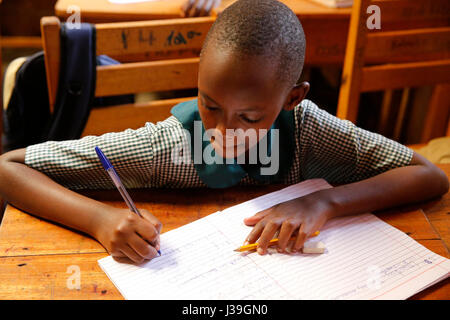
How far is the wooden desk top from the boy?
→ 2.70 feet

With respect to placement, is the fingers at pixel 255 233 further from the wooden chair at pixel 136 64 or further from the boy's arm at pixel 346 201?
the wooden chair at pixel 136 64

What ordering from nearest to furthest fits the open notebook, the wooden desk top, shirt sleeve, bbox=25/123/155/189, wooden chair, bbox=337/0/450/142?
the open notebook → shirt sleeve, bbox=25/123/155/189 → wooden chair, bbox=337/0/450/142 → the wooden desk top

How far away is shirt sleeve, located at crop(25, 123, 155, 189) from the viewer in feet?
2.98

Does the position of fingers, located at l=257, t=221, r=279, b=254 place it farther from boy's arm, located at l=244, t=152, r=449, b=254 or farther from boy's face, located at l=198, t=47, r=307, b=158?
boy's face, located at l=198, t=47, r=307, b=158

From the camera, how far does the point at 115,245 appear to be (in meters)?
0.77

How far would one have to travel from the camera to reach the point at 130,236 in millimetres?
758

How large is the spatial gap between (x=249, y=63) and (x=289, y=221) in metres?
0.29

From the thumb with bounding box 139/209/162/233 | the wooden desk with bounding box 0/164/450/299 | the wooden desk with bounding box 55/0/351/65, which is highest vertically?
the wooden desk with bounding box 55/0/351/65

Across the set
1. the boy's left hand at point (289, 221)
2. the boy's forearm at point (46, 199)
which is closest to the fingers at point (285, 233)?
the boy's left hand at point (289, 221)

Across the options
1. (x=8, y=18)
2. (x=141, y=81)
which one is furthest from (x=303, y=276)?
(x=8, y=18)

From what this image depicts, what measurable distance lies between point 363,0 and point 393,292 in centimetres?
89

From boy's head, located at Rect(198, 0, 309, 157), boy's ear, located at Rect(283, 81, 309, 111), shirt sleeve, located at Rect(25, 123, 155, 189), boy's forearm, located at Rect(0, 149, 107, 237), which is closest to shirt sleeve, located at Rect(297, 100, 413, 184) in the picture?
boy's ear, located at Rect(283, 81, 309, 111)

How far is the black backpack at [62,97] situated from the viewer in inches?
49.6

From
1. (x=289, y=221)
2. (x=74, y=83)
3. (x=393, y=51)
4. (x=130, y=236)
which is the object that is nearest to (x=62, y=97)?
(x=74, y=83)
